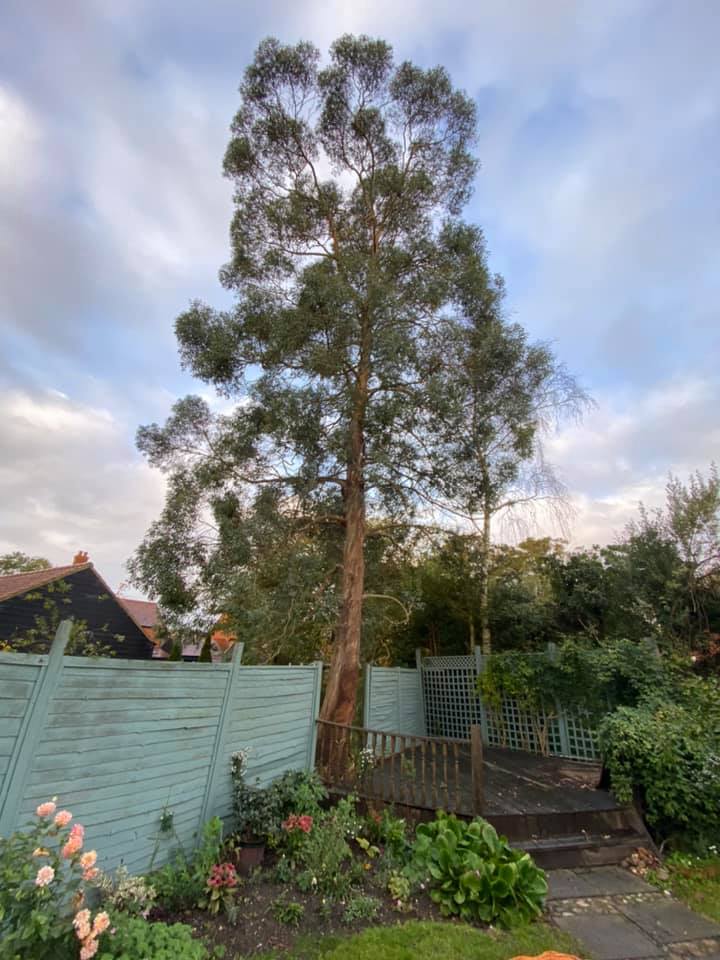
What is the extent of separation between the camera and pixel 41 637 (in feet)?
10.7

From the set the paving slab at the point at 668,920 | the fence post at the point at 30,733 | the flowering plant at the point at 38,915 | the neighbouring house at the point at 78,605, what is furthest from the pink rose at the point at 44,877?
the neighbouring house at the point at 78,605

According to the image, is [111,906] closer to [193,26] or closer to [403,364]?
[403,364]

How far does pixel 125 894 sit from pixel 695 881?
4.49 meters

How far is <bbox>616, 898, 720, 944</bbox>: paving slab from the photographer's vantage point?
2762mm

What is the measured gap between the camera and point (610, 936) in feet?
8.91

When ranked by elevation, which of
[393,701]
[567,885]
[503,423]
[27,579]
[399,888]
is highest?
[503,423]

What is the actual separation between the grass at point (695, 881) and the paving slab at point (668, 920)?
5.1 inches

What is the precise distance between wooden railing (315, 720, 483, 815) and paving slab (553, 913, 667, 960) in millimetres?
1114

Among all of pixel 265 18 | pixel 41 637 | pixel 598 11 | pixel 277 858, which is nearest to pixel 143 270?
pixel 265 18

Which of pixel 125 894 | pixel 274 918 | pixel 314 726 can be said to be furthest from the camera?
pixel 314 726

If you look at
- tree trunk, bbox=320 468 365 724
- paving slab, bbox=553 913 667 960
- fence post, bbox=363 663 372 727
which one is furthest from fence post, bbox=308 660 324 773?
paving slab, bbox=553 913 667 960

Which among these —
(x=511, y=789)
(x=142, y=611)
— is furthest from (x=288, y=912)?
(x=142, y=611)

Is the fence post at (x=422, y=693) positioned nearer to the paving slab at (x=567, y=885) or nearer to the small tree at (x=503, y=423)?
the small tree at (x=503, y=423)

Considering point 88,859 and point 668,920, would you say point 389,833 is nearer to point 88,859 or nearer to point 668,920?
point 668,920
